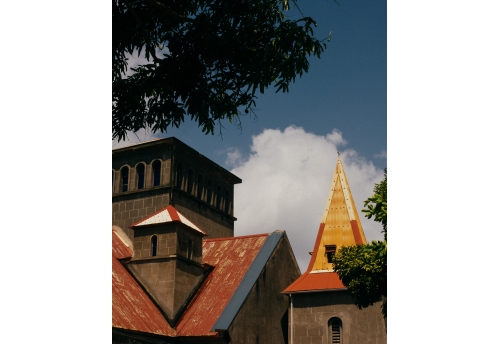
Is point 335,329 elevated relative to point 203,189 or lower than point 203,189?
lower

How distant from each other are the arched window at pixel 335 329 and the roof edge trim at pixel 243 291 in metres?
2.20

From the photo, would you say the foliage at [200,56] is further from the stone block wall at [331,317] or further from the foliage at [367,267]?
the stone block wall at [331,317]

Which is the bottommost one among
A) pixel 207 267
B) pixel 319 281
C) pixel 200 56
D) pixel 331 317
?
pixel 331 317

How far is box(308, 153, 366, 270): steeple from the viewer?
771 cm

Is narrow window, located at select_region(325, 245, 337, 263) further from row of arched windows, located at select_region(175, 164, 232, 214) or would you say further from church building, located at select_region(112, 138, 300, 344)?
row of arched windows, located at select_region(175, 164, 232, 214)

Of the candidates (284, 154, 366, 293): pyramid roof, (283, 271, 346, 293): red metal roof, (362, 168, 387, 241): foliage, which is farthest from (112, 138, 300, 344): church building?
(362, 168, 387, 241): foliage

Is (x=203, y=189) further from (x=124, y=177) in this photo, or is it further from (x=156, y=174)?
(x=124, y=177)

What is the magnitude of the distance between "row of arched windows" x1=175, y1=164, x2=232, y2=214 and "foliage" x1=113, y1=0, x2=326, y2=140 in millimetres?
1075

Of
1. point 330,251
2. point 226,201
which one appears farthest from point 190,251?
point 330,251

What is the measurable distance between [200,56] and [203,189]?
2.77 meters

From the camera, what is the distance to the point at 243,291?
40.5 ft
